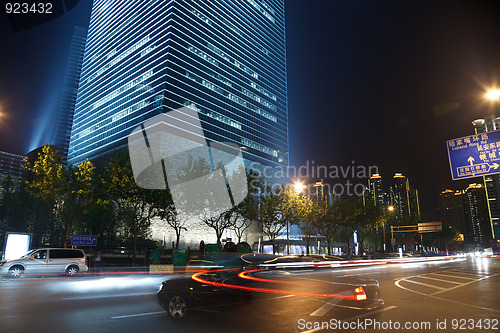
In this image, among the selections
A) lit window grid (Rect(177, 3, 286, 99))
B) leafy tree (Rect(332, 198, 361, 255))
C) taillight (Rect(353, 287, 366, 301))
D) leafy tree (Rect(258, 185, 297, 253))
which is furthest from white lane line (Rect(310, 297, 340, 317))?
lit window grid (Rect(177, 3, 286, 99))

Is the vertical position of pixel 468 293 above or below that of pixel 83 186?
below

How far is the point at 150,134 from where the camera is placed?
82812 mm

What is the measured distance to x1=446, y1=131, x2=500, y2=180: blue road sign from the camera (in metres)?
18.2

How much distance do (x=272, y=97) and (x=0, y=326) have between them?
121337 mm

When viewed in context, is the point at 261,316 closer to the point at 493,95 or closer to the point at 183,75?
the point at 493,95

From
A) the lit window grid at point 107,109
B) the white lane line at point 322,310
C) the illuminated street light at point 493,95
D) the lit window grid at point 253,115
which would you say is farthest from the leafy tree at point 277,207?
the lit window grid at point 253,115

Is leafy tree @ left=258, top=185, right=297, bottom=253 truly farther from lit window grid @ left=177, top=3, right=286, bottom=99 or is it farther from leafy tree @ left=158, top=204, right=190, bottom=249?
lit window grid @ left=177, top=3, right=286, bottom=99

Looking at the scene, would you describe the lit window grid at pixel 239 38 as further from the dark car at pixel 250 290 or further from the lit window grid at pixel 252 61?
the dark car at pixel 250 290

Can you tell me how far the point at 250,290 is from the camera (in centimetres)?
743

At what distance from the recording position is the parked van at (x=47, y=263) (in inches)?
775

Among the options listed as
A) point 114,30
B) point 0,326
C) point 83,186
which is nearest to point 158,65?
point 114,30

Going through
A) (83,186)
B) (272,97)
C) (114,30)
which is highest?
(114,30)

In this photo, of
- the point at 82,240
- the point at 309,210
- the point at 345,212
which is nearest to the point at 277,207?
the point at 309,210

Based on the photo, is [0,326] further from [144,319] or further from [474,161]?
[474,161]
